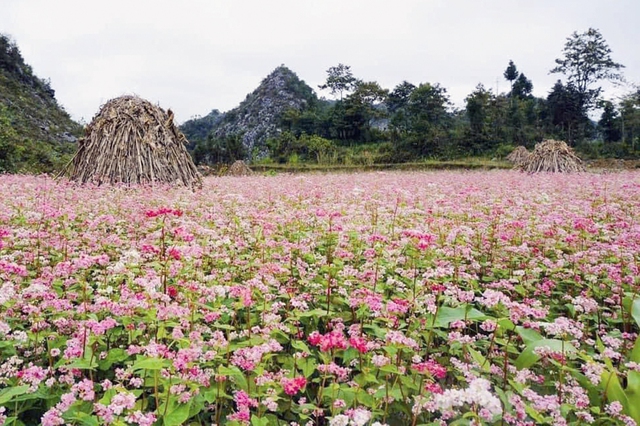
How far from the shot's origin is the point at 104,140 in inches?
385

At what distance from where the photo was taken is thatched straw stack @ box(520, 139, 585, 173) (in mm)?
18422

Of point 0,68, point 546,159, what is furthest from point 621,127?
point 0,68

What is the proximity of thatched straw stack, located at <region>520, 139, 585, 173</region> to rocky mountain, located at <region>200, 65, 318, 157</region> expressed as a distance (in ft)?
212

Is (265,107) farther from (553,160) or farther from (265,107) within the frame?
(553,160)

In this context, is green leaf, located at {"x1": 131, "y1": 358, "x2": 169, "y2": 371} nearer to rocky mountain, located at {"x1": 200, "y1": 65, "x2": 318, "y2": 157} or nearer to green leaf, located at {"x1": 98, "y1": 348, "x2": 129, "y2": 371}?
green leaf, located at {"x1": 98, "y1": 348, "x2": 129, "y2": 371}

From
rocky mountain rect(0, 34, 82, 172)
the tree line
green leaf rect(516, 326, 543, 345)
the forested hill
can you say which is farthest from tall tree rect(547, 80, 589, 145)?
green leaf rect(516, 326, 543, 345)

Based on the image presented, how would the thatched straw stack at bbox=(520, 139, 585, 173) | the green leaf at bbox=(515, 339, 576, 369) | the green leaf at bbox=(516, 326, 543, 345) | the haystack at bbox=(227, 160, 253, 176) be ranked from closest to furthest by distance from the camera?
the green leaf at bbox=(515, 339, 576, 369) → the green leaf at bbox=(516, 326, 543, 345) → the thatched straw stack at bbox=(520, 139, 585, 173) → the haystack at bbox=(227, 160, 253, 176)

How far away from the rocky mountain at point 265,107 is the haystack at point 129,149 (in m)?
70.4

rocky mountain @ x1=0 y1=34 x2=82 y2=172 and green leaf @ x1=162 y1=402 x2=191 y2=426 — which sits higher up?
rocky mountain @ x1=0 y1=34 x2=82 y2=172

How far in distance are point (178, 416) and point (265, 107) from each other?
93969 millimetres

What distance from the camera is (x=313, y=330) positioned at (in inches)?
112

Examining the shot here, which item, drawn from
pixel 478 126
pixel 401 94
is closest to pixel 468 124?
pixel 478 126

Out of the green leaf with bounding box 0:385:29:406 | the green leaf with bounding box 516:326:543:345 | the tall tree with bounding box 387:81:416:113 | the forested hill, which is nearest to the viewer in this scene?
the green leaf with bounding box 0:385:29:406

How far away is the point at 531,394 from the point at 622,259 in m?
2.52
